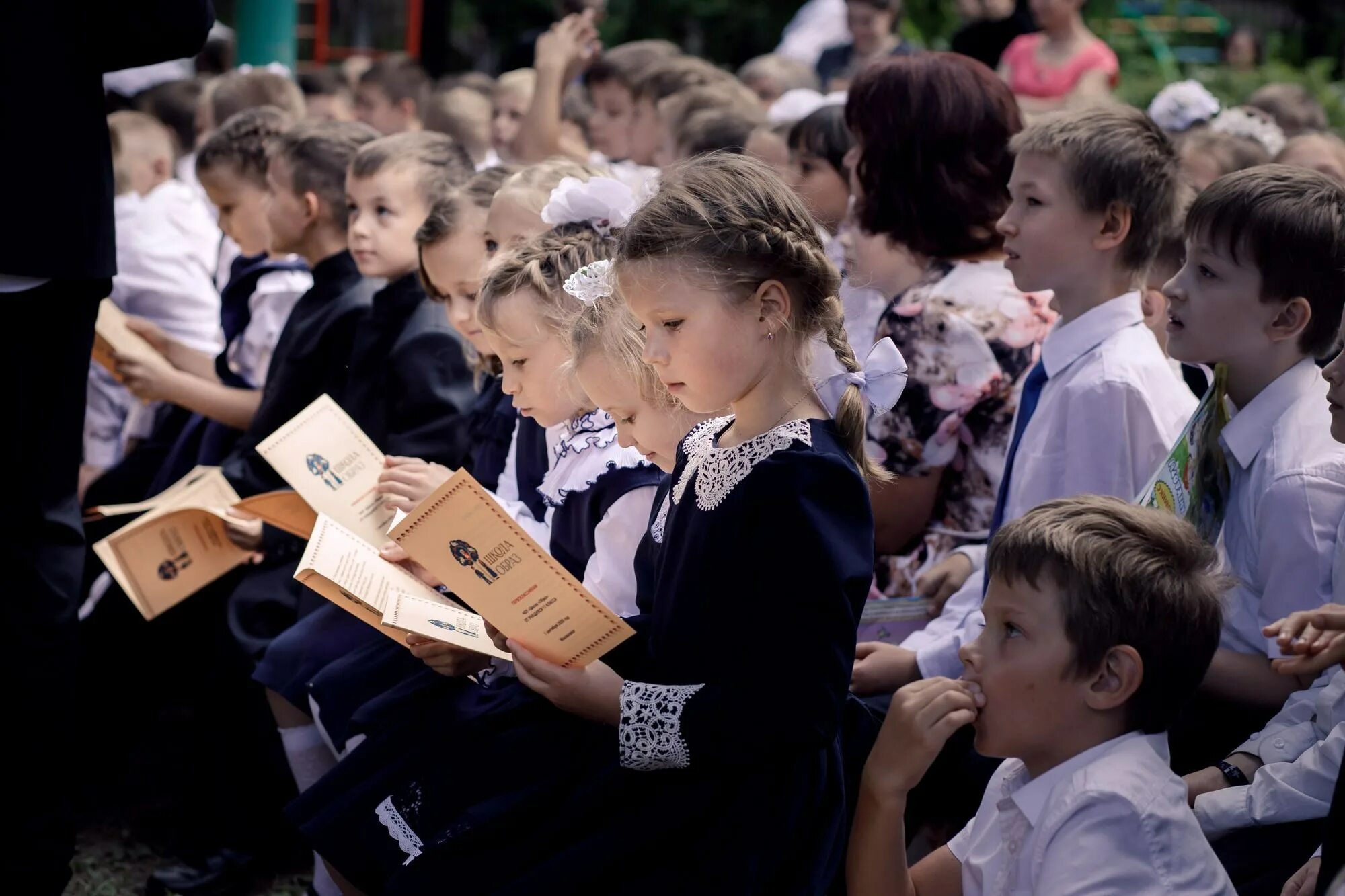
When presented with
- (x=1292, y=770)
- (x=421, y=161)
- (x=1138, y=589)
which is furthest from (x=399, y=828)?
(x=421, y=161)

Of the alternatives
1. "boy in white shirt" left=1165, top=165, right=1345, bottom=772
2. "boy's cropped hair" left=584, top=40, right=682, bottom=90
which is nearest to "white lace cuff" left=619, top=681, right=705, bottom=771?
"boy in white shirt" left=1165, top=165, right=1345, bottom=772

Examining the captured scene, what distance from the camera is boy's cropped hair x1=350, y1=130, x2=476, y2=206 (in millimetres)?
3658

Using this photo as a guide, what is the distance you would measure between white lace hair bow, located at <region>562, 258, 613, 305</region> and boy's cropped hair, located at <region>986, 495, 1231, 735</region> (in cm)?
77

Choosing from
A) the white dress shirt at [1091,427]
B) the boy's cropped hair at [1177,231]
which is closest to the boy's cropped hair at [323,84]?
the boy's cropped hair at [1177,231]

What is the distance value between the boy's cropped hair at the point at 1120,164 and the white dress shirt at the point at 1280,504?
20.4 inches

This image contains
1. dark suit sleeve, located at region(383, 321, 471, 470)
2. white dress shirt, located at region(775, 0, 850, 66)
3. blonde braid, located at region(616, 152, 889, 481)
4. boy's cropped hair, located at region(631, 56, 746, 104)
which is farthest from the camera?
white dress shirt, located at region(775, 0, 850, 66)

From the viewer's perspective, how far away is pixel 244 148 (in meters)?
4.36

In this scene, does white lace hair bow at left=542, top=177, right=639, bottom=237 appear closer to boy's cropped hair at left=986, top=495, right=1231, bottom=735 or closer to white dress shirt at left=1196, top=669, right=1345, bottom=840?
boy's cropped hair at left=986, top=495, right=1231, bottom=735

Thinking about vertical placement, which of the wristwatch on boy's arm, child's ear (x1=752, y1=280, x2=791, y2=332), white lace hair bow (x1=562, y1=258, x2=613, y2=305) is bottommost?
the wristwatch on boy's arm

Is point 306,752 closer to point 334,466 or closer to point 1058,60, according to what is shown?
point 334,466

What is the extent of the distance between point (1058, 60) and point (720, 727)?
18.6 ft

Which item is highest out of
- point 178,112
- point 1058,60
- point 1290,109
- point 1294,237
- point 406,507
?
point 1294,237

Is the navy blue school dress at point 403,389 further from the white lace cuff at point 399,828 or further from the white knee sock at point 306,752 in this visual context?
the white lace cuff at point 399,828

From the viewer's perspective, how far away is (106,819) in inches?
140
